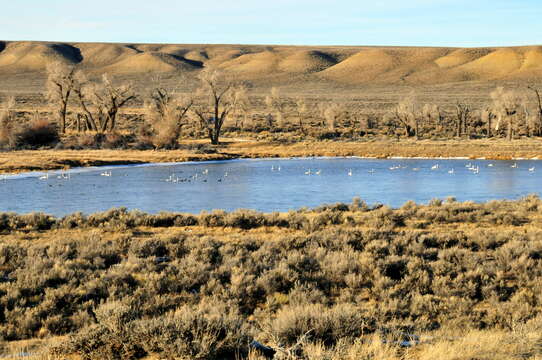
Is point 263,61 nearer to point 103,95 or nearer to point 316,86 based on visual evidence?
point 316,86

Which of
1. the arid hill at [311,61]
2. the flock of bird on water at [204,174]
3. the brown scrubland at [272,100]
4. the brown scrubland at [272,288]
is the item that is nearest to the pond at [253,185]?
the flock of bird on water at [204,174]

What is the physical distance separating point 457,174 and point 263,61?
5698 inches

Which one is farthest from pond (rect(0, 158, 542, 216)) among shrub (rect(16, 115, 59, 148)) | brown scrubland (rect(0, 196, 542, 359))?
shrub (rect(16, 115, 59, 148))

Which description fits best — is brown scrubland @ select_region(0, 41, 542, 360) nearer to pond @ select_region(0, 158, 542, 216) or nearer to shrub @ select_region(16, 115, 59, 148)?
pond @ select_region(0, 158, 542, 216)

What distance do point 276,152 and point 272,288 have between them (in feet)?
128

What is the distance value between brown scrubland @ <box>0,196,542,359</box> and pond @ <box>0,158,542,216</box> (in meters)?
6.01

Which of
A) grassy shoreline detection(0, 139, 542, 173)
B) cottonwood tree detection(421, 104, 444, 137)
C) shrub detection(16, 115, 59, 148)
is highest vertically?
cottonwood tree detection(421, 104, 444, 137)

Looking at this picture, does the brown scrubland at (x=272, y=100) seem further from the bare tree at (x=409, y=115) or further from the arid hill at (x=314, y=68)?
the arid hill at (x=314, y=68)

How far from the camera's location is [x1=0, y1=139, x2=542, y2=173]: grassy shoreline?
128ft

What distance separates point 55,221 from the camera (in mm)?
17453

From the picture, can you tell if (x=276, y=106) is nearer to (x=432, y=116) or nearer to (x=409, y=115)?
(x=432, y=116)

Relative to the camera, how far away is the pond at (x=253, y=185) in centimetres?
2356

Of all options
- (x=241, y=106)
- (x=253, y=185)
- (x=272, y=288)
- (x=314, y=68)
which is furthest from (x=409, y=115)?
(x=314, y=68)

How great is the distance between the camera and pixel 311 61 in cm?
17188
